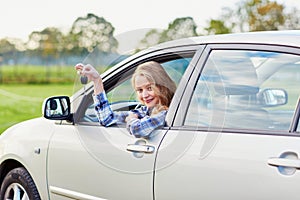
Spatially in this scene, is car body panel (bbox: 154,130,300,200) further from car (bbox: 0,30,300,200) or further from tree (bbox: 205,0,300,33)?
tree (bbox: 205,0,300,33)

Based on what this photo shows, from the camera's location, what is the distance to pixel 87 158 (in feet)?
13.1

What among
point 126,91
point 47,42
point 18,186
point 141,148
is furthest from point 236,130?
point 47,42

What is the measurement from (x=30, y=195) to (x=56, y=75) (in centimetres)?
1412

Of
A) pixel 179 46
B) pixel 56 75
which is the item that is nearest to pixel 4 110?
pixel 56 75

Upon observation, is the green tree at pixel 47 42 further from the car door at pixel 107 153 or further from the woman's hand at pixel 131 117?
the woman's hand at pixel 131 117

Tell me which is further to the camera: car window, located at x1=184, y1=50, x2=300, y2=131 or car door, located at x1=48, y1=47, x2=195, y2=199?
car door, located at x1=48, y1=47, x2=195, y2=199

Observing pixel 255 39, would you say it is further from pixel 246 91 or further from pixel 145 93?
pixel 145 93

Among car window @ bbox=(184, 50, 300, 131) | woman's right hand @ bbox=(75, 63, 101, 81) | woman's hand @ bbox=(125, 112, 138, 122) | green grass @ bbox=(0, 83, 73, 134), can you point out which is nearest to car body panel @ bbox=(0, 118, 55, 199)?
woman's right hand @ bbox=(75, 63, 101, 81)

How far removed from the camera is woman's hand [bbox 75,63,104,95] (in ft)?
12.6

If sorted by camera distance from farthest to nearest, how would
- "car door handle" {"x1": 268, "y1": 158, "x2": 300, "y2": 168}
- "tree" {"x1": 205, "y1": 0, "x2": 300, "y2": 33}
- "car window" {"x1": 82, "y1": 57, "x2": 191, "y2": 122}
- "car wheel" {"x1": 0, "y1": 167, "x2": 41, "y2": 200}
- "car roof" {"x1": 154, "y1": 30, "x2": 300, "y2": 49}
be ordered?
1. "tree" {"x1": 205, "y1": 0, "x2": 300, "y2": 33}
2. "car wheel" {"x1": 0, "y1": 167, "x2": 41, "y2": 200}
3. "car window" {"x1": 82, "y1": 57, "x2": 191, "y2": 122}
4. "car roof" {"x1": 154, "y1": 30, "x2": 300, "y2": 49}
5. "car door handle" {"x1": 268, "y1": 158, "x2": 300, "y2": 168}

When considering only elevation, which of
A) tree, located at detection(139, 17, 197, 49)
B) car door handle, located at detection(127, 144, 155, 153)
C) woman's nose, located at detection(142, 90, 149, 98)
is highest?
tree, located at detection(139, 17, 197, 49)

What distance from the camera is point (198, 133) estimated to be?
3361mm

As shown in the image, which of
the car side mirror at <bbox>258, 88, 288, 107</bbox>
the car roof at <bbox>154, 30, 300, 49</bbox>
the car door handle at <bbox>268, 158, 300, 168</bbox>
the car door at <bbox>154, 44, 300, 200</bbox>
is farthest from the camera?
the car side mirror at <bbox>258, 88, 288, 107</bbox>

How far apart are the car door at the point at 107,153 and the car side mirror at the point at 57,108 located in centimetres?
9
